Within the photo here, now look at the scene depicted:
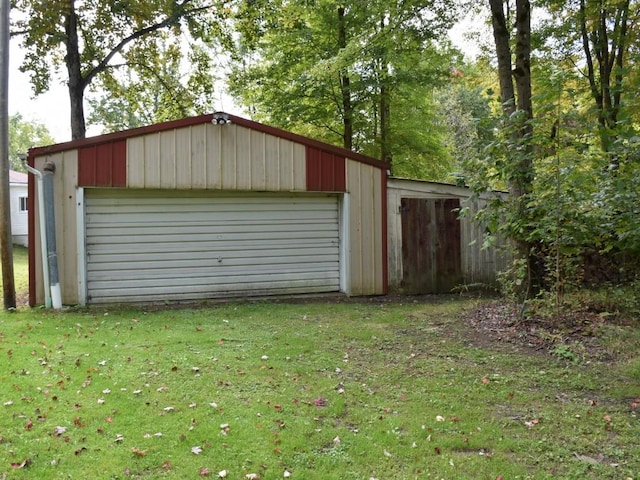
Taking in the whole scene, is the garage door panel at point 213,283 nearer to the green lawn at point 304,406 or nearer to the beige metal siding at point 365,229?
the beige metal siding at point 365,229

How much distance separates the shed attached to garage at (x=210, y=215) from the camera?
745cm

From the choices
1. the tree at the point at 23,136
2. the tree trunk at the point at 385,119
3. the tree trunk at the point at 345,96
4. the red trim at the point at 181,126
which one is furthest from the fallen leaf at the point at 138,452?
the tree at the point at 23,136

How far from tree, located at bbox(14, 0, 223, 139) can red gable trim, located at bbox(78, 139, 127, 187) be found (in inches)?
272

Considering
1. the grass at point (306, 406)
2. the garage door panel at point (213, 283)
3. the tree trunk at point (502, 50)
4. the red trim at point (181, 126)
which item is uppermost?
the tree trunk at point (502, 50)

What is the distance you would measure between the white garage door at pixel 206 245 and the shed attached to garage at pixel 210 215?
2 cm

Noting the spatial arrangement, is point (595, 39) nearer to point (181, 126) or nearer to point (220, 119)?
point (220, 119)

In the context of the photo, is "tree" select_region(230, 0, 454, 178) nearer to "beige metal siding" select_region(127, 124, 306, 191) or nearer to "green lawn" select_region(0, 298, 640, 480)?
"beige metal siding" select_region(127, 124, 306, 191)

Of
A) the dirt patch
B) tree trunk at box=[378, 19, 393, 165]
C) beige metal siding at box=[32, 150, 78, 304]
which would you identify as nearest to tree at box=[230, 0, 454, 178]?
tree trunk at box=[378, 19, 393, 165]

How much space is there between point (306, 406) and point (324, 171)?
5691 millimetres

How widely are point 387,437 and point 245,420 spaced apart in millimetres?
945

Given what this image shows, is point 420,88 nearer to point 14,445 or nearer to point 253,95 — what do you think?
point 253,95

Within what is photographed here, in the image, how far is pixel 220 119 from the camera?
26.0 ft

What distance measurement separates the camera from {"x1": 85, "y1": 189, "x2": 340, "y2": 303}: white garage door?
7.83 m

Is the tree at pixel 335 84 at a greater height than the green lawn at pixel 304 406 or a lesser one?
greater
